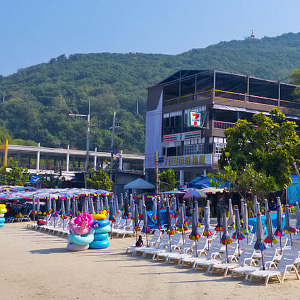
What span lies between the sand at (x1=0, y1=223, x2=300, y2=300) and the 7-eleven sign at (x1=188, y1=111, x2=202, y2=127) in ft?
80.4

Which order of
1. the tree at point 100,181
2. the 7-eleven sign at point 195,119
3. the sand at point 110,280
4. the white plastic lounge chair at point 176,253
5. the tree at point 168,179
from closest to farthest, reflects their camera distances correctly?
the sand at point 110,280, the white plastic lounge chair at point 176,253, the tree at point 168,179, the 7-eleven sign at point 195,119, the tree at point 100,181

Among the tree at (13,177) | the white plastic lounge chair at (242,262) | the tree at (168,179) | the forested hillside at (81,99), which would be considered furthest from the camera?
the forested hillside at (81,99)

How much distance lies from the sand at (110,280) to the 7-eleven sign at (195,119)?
2451cm

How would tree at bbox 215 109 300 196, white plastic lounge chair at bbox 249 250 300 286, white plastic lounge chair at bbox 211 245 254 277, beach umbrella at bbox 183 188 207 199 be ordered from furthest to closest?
1. beach umbrella at bbox 183 188 207 199
2. tree at bbox 215 109 300 196
3. white plastic lounge chair at bbox 211 245 254 277
4. white plastic lounge chair at bbox 249 250 300 286

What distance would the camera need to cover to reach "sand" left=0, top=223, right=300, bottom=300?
41.0ft

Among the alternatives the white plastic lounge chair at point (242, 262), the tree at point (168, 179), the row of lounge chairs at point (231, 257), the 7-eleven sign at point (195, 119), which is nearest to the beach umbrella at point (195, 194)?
the tree at point (168, 179)

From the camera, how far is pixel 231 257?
16328 millimetres

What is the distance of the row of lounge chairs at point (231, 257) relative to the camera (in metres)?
14.2

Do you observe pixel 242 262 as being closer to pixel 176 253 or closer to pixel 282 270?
pixel 282 270

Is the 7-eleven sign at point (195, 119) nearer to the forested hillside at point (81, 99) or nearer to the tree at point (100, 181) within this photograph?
the tree at point (100, 181)

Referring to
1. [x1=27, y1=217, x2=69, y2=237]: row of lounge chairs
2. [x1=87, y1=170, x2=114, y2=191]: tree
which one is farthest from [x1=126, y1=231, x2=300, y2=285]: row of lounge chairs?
[x1=87, y1=170, x2=114, y2=191]: tree

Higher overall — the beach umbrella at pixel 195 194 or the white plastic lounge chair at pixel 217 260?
the beach umbrella at pixel 195 194

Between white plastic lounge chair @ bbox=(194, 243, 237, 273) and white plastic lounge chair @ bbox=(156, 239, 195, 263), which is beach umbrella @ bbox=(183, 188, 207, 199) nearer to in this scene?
white plastic lounge chair @ bbox=(156, 239, 195, 263)

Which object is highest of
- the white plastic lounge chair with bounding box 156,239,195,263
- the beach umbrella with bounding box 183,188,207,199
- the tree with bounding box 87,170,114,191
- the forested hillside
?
the forested hillside
